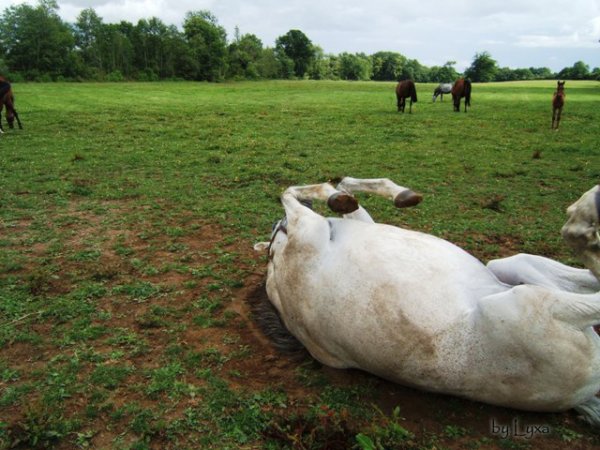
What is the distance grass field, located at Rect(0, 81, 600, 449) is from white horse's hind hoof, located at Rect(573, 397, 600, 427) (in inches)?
3.6

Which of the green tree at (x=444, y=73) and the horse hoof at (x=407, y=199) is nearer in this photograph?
the horse hoof at (x=407, y=199)

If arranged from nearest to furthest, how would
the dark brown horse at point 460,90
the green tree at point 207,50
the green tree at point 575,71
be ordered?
the dark brown horse at point 460,90 → the green tree at point 207,50 → the green tree at point 575,71

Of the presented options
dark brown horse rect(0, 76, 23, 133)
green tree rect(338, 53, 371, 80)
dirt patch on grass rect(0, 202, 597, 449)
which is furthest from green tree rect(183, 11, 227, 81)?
dirt patch on grass rect(0, 202, 597, 449)

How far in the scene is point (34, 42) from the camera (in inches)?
2253

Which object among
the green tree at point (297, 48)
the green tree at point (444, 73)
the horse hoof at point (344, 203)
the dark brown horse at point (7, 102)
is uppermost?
the green tree at point (297, 48)

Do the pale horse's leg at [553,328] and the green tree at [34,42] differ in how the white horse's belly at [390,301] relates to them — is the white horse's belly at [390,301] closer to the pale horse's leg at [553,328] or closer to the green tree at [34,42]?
the pale horse's leg at [553,328]

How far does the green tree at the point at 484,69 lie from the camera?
82.0 metres

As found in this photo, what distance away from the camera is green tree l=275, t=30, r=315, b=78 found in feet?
311

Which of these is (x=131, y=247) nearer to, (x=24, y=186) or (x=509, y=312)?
(x=24, y=186)

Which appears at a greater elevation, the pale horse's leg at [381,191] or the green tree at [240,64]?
the green tree at [240,64]

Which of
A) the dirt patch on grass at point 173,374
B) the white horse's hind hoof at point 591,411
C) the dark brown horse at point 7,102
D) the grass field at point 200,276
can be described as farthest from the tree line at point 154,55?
the white horse's hind hoof at point 591,411

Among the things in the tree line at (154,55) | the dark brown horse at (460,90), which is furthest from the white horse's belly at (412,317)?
the tree line at (154,55)

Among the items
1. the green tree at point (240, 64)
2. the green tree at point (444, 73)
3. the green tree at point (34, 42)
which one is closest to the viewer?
the green tree at point (34, 42)

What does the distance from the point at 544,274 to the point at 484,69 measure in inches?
3497
